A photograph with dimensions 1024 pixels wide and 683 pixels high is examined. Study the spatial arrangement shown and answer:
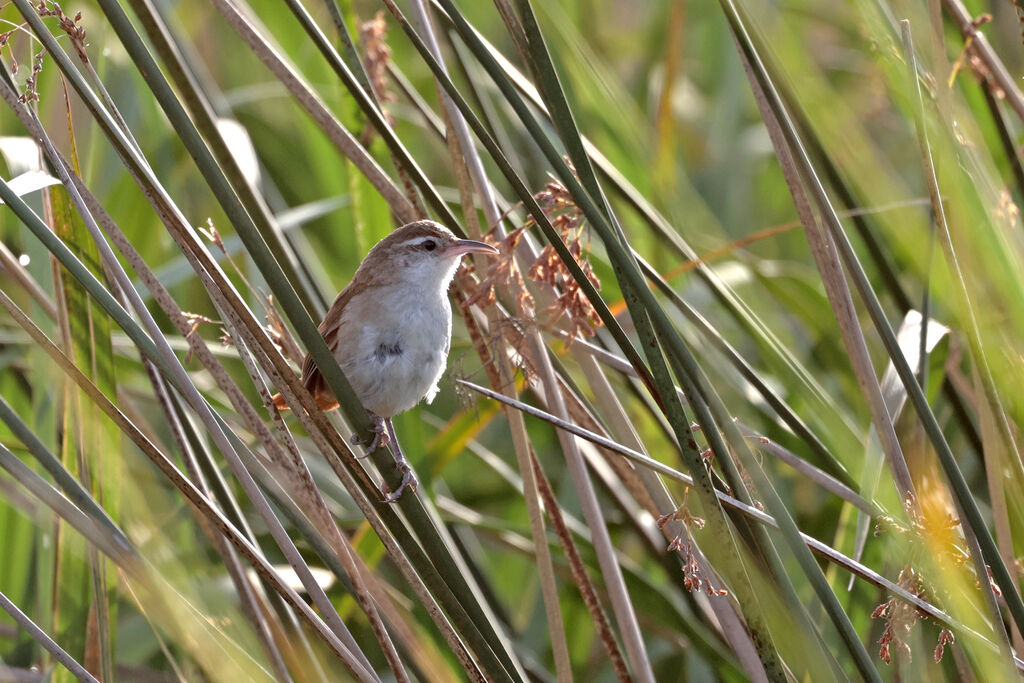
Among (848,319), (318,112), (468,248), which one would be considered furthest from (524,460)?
(318,112)

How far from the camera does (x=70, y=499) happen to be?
172 centimetres

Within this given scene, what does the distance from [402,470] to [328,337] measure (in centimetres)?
79

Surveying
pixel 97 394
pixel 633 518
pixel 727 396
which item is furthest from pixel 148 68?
pixel 727 396

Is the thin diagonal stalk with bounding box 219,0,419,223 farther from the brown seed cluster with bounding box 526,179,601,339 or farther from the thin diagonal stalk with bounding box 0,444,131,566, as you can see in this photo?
the thin diagonal stalk with bounding box 0,444,131,566

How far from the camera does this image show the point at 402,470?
2.02 m

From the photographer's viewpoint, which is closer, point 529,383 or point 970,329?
point 970,329

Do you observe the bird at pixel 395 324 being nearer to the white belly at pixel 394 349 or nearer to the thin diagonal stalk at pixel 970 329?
the white belly at pixel 394 349

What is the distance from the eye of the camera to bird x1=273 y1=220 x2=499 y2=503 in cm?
255

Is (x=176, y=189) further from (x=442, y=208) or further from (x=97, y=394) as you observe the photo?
(x=97, y=394)

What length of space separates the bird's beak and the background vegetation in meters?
0.04

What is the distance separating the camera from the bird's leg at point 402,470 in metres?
1.72

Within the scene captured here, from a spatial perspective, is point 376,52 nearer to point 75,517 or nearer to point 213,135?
point 213,135

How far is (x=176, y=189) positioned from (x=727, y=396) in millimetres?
2112

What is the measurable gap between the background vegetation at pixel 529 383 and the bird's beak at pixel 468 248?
Result: 38 mm
